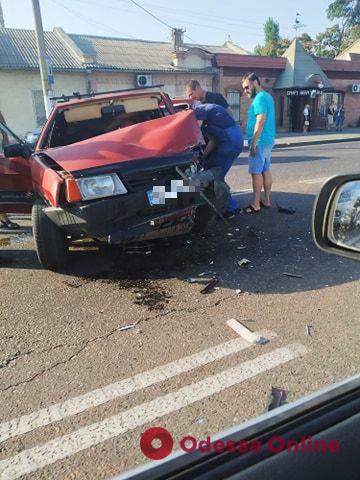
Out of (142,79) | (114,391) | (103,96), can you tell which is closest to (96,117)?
(103,96)

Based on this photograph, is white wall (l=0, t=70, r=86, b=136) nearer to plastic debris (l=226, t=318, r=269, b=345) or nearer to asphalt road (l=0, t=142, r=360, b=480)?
asphalt road (l=0, t=142, r=360, b=480)

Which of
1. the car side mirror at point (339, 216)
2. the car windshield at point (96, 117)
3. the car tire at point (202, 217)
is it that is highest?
the car windshield at point (96, 117)

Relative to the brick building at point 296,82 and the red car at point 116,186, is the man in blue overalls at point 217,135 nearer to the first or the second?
the red car at point 116,186

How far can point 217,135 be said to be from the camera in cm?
556

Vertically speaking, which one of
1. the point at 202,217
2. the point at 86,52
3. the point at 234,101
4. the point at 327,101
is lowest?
the point at 202,217

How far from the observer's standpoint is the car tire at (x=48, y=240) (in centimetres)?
408

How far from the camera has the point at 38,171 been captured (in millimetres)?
4219

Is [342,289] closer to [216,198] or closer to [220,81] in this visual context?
[216,198]

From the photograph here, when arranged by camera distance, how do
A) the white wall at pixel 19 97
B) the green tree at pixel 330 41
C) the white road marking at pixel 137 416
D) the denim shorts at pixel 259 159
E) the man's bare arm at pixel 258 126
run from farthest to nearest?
1. the green tree at pixel 330 41
2. the white wall at pixel 19 97
3. the denim shorts at pixel 259 159
4. the man's bare arm at pixel 258 126
5. the white road marking at pixel 137 416

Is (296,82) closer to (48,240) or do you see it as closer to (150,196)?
(150,196)

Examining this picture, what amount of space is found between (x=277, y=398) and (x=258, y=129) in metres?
4.28

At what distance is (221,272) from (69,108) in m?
2.81

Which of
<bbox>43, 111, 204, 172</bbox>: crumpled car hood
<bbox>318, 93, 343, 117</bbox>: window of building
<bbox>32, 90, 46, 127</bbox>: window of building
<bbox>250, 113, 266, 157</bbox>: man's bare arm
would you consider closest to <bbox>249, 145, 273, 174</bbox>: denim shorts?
<bbox>250, 113, 266, 157</bbox>: man's bare arm

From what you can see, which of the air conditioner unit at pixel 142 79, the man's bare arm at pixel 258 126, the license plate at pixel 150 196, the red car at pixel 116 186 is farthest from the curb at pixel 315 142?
the license plate at pixel 150 196
